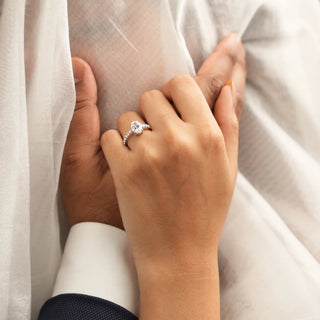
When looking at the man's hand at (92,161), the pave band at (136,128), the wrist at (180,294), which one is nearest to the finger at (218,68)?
the man's hand at (92,161)

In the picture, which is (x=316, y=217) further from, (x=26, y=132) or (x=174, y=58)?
(x=26, y=132)

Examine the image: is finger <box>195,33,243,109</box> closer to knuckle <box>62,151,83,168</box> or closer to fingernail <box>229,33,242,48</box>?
fingernail <box>229,33,242,48</box>

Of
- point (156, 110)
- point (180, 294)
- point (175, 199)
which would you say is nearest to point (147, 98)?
point (156, 110)

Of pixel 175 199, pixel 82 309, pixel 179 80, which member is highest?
pixel 179 80

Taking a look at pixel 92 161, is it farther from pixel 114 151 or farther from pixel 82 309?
pixel 82 309

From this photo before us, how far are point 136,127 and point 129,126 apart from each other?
2 centimetres

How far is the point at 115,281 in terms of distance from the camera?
45 centimetres

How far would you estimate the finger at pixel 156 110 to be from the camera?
43 cm

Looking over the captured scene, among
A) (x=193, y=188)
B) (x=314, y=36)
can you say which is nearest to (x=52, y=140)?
(x=193, y=188)

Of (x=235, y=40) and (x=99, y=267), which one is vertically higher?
(x=235, y=40)

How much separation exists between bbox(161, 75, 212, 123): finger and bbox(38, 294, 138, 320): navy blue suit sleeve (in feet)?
0.76

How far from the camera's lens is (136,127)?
0.44 m

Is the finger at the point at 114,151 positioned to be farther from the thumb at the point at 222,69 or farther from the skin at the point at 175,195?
the thumb at the point at 222,69

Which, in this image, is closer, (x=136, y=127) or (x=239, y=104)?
(x=136, y=127)
